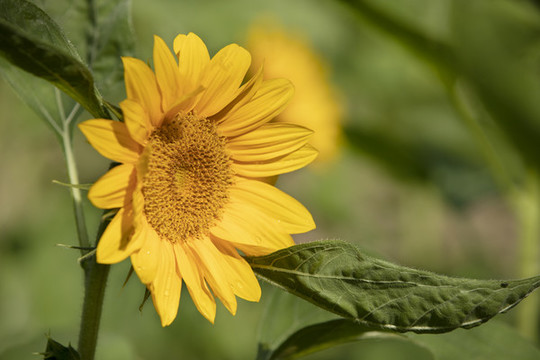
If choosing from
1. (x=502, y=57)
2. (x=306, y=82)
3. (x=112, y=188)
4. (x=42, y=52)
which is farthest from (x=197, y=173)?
(x=306, y=82)

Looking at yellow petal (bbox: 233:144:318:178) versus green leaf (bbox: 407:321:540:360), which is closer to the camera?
yellow petal (bbox: 233:144:318:178)

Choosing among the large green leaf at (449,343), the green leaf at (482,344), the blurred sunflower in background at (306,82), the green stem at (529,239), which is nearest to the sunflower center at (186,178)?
the large green leaf at (449,343)

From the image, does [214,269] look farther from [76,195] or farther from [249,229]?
[76,195]

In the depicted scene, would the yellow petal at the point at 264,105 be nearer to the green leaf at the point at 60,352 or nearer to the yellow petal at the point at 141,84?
the yellow petal at the point at 141,84

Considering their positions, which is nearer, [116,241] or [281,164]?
[116,241]

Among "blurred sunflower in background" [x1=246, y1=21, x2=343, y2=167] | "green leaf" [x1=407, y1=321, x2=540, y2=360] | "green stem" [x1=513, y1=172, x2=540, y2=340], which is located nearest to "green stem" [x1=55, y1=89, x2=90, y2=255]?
"green leaf" [x1=407, y1=321, x2=540, y2=360]

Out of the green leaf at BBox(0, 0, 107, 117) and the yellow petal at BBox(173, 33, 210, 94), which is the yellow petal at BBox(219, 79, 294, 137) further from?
the green leaf at BBox(0, 0, 107, 117)

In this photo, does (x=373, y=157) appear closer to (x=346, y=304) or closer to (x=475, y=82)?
(x=475, y=82)
